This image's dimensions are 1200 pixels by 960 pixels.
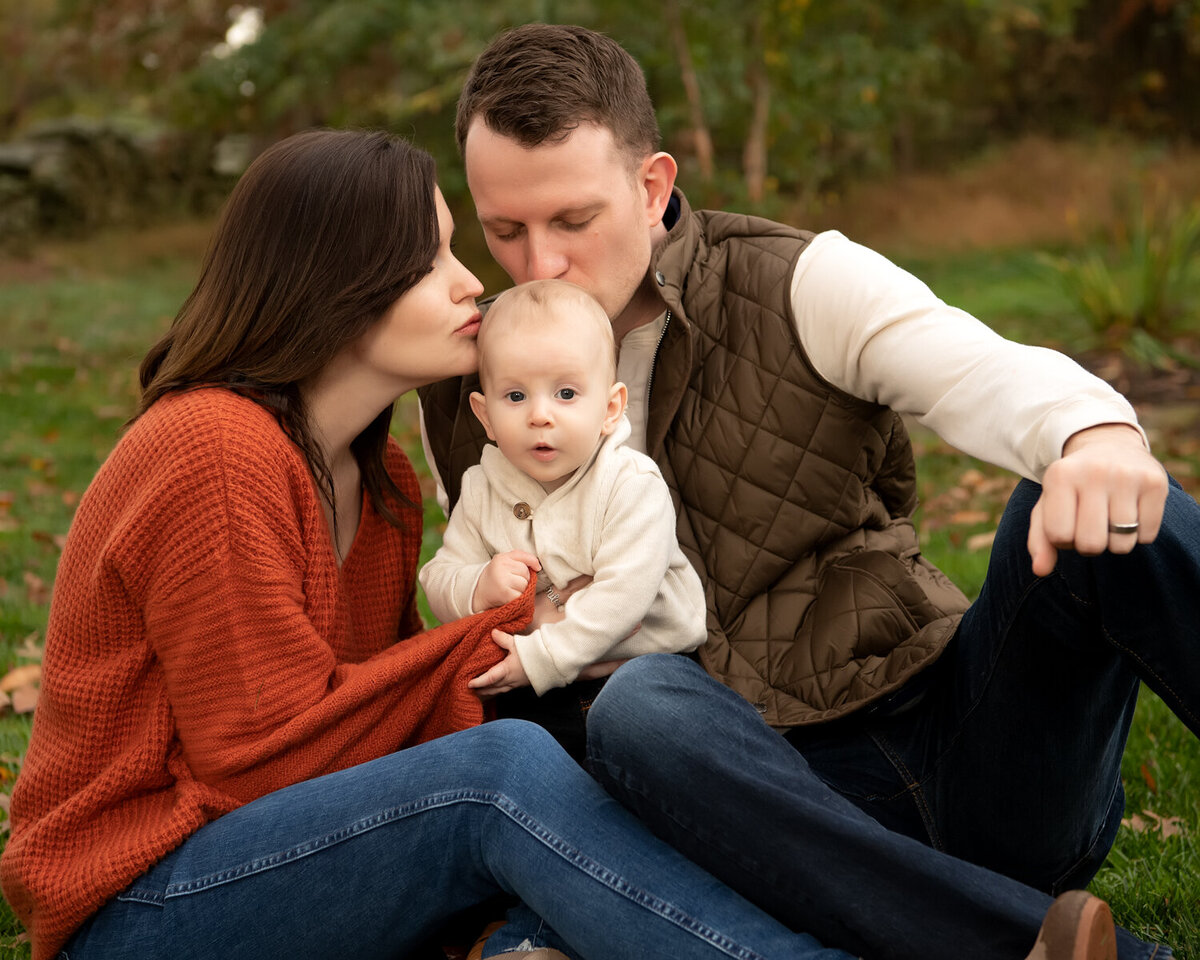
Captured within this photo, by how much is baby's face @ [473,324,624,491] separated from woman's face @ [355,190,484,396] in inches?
3.9

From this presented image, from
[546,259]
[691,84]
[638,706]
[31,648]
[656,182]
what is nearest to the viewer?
[638,706]

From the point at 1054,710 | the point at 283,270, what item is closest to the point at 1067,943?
the point at 1054,710

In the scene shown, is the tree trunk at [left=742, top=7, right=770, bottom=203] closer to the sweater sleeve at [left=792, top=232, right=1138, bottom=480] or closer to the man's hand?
the sweater sleeve at [left=792, top=232, right=1138, bottom=480]

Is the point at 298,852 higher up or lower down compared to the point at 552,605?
lower down

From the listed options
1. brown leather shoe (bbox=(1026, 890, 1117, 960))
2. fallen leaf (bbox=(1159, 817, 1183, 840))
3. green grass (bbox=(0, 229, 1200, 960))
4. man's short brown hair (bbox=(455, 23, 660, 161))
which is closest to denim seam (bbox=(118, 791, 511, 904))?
green grass (bbox=(0, 229, 1200, 960))

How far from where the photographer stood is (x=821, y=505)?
8.53 feet

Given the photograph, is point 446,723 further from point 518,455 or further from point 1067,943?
point 1067,943

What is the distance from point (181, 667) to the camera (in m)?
2.15

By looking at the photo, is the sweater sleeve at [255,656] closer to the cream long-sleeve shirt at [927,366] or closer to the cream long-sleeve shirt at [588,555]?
the cream long-sleeve shirt at [588,555]

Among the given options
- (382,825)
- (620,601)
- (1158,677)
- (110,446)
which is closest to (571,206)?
(620,601)

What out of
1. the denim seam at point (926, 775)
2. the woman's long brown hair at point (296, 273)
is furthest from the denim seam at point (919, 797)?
the woman's long brown hair at point (296, 273)

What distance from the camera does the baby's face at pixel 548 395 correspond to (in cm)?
244

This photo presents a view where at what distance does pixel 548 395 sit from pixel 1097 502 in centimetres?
106

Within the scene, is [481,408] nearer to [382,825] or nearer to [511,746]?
[511,746]
